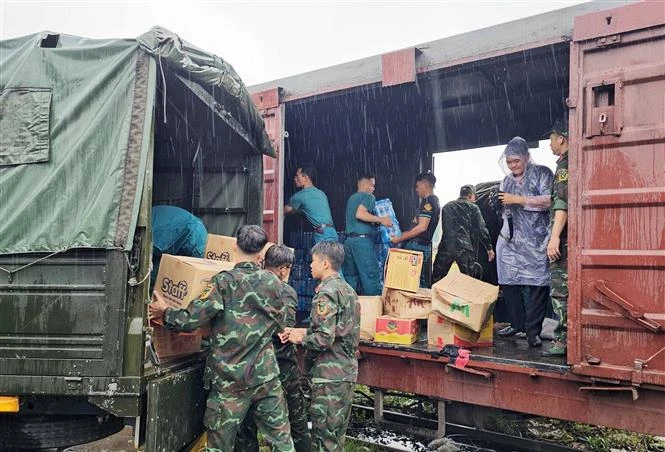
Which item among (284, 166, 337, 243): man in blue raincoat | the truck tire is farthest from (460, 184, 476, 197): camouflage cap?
the truck tire

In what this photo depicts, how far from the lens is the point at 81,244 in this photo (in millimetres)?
2934

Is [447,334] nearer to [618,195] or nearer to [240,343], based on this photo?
[618,195]

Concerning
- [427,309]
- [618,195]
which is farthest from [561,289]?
[427,309]

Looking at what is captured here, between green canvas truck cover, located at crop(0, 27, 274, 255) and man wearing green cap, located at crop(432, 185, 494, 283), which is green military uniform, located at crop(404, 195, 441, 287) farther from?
green canvas truck cover, located at crop(0, 27, 274, 255)

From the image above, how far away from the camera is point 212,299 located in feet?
10.6

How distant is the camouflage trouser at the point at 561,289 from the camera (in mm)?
3969

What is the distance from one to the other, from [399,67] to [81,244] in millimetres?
2778

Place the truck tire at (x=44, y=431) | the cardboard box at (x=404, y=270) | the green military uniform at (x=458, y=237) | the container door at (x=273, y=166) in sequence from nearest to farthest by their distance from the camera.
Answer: the truck tire at (x=44, y=431) → the cardboard box at (x=404, y=270) → the container door at (x=273, y=166) → the green military uniform at (x=458, y=237)

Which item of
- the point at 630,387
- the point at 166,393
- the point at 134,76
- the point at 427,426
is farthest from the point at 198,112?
the point at 630,387

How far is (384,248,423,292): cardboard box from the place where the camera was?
15.7 feet

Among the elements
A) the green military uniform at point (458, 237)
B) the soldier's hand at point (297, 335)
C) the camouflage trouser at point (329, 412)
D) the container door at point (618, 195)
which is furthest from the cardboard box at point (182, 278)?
A: the green military uniform at point (458, 237)

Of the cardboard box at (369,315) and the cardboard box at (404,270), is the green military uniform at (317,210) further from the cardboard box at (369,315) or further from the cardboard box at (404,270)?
the cardboard box at (369,315)

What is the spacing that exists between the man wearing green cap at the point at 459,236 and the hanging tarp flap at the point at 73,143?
367 cm

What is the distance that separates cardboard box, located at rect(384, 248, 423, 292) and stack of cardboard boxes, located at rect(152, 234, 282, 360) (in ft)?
5.46
